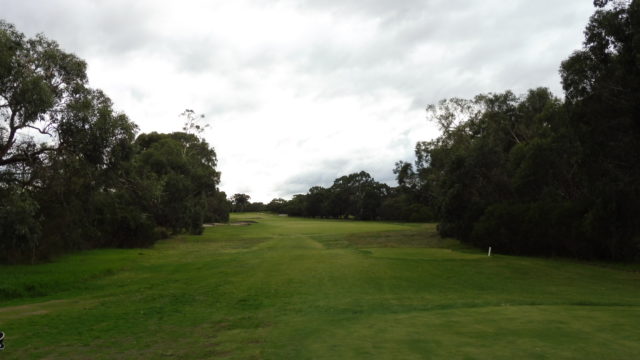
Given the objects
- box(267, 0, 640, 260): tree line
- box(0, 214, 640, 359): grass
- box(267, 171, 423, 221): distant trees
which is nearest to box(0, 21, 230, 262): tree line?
box(0, 214, 640, 359): grass

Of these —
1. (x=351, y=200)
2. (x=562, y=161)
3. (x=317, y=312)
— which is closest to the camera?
(x=317, y=312)

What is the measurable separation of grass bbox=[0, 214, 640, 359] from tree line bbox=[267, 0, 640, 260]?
15.3 feet

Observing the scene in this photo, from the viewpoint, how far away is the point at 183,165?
51.9m

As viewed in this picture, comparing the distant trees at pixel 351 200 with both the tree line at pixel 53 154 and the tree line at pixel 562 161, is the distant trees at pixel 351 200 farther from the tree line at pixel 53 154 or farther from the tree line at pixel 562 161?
the tree line at pixel 53 154

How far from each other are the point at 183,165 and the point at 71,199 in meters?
27.1

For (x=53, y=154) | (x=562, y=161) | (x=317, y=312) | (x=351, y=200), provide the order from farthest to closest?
1. (x=351, y=200)
2. (x=562, y=161)
3. (x=53, y=154)
4. (x=317, y=312)

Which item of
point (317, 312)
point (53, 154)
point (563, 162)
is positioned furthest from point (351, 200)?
point (317, 312)

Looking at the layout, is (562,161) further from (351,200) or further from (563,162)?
(351,200)

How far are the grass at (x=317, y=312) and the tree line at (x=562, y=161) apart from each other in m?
4.66

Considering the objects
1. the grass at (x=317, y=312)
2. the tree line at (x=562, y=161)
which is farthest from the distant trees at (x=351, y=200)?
the grass at (x=317, y=312)

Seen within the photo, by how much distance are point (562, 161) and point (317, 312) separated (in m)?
31.2

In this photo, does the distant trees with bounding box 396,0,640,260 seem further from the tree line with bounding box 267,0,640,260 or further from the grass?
the grass

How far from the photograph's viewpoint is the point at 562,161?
35812mm

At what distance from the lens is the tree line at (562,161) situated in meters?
22.0
